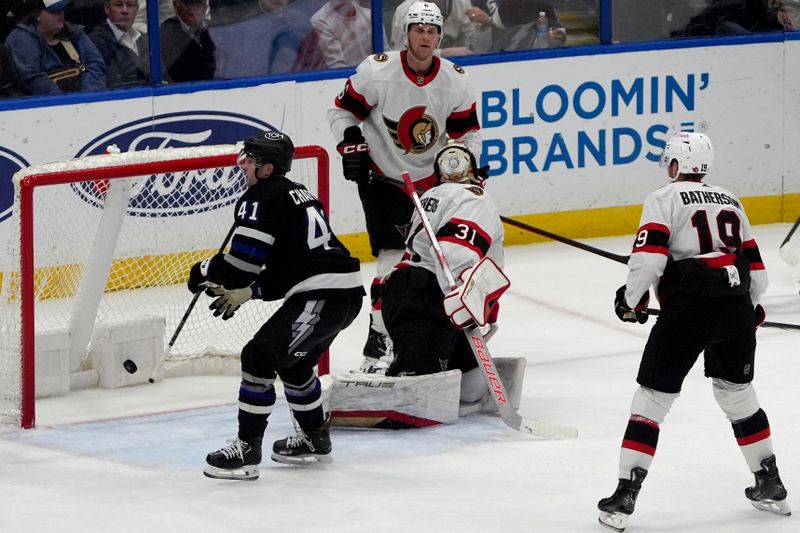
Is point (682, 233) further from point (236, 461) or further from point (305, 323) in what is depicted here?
point (236, 461)

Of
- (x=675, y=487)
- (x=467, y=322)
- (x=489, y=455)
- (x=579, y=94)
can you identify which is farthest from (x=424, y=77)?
(x=579, y=94)

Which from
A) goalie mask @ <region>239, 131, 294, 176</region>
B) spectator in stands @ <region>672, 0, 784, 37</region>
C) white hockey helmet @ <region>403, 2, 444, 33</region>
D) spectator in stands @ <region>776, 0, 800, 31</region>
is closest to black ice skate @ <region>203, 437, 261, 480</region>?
goalie mask @ <region>239, 131, 294, 176</region>

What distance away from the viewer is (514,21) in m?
8.12

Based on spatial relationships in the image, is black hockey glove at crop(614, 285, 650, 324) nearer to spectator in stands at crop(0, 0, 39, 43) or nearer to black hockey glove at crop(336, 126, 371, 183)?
A: black hockey glove at crop(336, 126, 371, 183)

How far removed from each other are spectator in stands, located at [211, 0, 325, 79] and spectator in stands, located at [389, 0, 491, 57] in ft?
1.35

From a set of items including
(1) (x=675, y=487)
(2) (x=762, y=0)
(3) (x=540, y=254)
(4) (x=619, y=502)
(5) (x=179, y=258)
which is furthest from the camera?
(2) (x=762, y=0)

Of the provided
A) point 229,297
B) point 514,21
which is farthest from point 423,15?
point 514,21

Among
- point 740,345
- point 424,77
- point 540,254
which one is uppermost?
point 424,77

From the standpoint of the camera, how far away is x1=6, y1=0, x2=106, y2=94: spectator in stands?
6883mm

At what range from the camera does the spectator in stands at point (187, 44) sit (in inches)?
287

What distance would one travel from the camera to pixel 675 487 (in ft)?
15.0

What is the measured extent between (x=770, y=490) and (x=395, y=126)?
7.12ft

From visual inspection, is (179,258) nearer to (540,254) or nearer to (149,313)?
(149,313)

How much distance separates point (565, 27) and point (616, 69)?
33 centimetres
